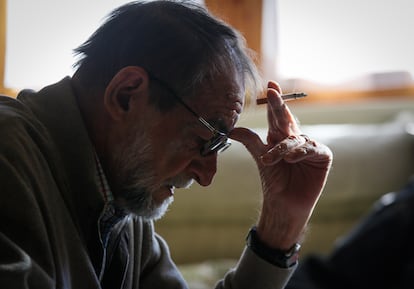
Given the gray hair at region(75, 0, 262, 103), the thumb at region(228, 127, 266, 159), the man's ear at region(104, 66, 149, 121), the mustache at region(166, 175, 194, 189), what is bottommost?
the mustache at region(166, 175, 194, 189)

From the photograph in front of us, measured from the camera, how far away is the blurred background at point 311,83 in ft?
8.18

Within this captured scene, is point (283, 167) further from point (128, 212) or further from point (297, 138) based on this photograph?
point (128, 212)

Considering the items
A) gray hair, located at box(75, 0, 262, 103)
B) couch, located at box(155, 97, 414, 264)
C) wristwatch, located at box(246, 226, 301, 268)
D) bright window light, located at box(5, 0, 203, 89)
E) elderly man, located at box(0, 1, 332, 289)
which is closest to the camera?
elderly man, located at box(0, 1, 332, 289)

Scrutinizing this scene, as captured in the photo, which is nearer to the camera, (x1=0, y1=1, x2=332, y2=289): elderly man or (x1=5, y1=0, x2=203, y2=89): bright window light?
(x1=0, y1=1, x2=332, y2=289): elderly man

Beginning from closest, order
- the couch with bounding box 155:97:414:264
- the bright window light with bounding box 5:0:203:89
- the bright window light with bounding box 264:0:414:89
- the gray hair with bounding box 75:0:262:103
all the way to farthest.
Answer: the gray hair with bounding box 75:0:262:103 → the couch with bounding box 155:97:414:264 → the bright window light with bounding box 264:0:414:89 → the bright window light with bounding box 5:0:203:89

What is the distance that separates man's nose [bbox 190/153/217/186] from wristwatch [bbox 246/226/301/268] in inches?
7.9

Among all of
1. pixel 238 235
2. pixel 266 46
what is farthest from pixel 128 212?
pixel 266 46

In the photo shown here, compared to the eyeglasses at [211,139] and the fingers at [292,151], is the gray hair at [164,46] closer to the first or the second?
the eyeglasses at [211,139]

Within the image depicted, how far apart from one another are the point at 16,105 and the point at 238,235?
4.91ft

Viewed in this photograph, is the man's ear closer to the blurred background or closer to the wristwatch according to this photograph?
the wristwatch

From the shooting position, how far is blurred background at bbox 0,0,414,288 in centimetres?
249

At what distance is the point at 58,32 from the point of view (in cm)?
293

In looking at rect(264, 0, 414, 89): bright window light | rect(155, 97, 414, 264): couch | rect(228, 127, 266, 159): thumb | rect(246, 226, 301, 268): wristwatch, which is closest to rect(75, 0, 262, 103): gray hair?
rect(228, 127, 266, 159): thumb

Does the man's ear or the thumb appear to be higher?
the man's ear
